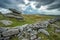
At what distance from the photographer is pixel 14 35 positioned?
2916 cm

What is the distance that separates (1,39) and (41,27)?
30.7 ft

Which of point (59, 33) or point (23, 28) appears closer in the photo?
point (23, 28)

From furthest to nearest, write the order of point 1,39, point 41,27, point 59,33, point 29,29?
point 59,33, point 41,27, point 29,29, point 1,39

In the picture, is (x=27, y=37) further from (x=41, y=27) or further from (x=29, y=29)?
(x=41, y=27)

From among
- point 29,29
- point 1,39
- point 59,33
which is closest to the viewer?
point 1,39

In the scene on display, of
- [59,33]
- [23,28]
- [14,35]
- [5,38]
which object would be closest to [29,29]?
[23,28]

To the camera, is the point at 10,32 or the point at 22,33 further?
the point at 22,33

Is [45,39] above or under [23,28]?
under

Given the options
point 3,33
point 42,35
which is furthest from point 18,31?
point 42,35

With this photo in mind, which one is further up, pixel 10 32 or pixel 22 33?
pixel 10 32

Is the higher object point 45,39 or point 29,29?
point 29,29

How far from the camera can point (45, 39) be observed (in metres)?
A: 29.5

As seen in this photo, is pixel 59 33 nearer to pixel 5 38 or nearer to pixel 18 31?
pixel 18 31

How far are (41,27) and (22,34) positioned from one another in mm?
5559
